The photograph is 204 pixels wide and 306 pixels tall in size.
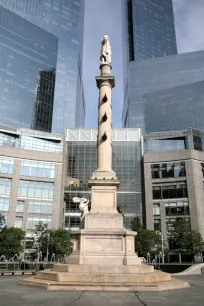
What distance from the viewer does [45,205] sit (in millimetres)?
69938

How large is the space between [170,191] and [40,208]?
34.1 m

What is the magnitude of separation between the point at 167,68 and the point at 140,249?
153m

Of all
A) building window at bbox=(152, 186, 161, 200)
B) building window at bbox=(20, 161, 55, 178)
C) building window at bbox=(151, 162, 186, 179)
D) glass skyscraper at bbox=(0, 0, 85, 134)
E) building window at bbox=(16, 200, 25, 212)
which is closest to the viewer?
building window at bbox=(16, 200, 25, 212)

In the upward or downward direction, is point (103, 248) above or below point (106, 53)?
below

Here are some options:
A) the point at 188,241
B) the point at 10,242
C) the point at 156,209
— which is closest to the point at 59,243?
the point at 10,242

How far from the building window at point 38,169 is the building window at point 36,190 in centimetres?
232

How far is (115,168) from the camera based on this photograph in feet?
251

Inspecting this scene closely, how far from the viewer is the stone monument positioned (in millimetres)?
13445

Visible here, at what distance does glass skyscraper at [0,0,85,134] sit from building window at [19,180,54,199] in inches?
2951

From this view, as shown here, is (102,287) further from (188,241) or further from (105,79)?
(188,241)

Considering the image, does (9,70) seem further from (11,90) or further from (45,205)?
(45,205)

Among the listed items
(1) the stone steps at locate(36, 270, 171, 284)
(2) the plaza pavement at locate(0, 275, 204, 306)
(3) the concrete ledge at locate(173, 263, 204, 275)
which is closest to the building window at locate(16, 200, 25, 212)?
(3) the concrete ledge at locate(173, 263, 204, 275)

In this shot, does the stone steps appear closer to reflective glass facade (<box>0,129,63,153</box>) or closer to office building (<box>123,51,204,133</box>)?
reflective glass facade (<box>0,129,63,153</box>)

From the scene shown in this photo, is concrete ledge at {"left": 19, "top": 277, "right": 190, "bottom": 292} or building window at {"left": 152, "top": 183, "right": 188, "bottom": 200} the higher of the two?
building window at {"left": 152, "top": 183, "right": 188, "bottom": 200}
